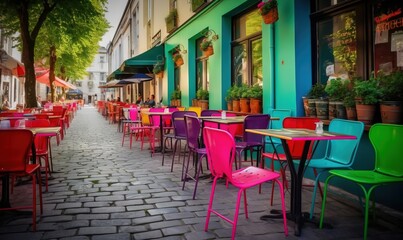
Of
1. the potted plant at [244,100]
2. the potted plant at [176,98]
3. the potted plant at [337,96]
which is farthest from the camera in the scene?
the potted plant at [176,98]

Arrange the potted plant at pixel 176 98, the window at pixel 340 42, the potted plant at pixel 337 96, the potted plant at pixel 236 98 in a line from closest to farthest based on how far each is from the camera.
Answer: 1. the potted plant at pixel 337 96
2. the window at pixel 340 42
3. the potted plant at pixel 236 98
4. the potted plant at pixel 176 98

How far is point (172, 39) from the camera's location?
14672mm

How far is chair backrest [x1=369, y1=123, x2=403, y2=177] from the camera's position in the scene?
11.0 ft

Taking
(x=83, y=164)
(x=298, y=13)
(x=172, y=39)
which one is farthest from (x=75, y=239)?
(x=172, y=39)

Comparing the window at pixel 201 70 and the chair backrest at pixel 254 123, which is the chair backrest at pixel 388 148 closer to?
the chair backrest at pixel 254 123

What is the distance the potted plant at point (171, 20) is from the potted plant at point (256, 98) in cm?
732

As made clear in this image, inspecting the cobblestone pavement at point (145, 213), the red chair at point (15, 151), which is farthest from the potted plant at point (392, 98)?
the red chair at point (15, 151)

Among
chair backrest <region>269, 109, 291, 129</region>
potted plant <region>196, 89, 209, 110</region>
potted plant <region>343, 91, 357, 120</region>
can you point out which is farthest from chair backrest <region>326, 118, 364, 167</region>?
potted plant <region>196, 89, 209, 110</region>

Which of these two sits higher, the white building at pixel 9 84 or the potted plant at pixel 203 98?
the white building at pixel 9 84

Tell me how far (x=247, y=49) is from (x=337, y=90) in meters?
3.81

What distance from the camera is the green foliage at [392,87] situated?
4117mm

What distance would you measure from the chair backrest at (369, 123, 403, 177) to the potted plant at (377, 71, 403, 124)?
62 cm

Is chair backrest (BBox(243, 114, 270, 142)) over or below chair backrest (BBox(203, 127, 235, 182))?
over

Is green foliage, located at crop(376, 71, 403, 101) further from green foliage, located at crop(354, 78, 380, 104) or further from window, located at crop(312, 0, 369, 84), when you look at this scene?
window, located at crop(312, 0, 369, 84)
